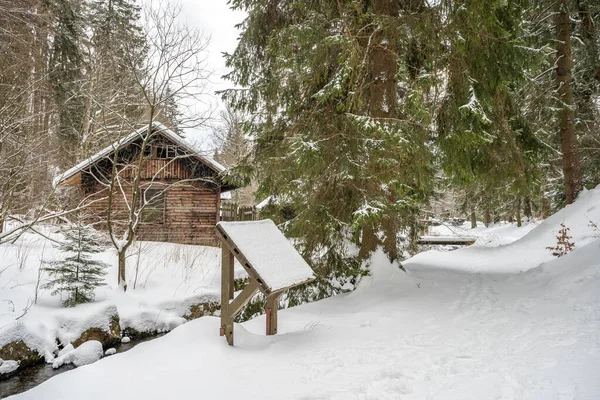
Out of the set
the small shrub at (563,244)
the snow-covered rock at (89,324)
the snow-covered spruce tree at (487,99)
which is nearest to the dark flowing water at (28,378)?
the snow-covered rock at (89,324)

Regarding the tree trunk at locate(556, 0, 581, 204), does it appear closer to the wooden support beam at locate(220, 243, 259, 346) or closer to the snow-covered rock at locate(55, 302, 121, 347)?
the wooden support beam at locate(220, 243, 259, 346)

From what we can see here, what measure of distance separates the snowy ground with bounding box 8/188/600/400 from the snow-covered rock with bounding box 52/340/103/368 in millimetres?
1842

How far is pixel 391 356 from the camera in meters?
3.95

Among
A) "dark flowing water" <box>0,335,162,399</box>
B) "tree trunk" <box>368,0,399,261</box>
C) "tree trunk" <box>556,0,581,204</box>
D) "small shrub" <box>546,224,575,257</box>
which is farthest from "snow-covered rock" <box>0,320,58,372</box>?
"tree trunk" <box>556,0,581,204</box>

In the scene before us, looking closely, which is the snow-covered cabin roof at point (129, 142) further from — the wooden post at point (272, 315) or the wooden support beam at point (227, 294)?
the wooden post at point (272, 315)

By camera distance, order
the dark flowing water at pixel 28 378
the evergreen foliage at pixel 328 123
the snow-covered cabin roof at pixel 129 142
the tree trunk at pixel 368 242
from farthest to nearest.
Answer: the snow-covered cabin roof at pixel 129 142 → the tree trunk at pixel 368 242 → the evergreen foliage at pixel 328 123 → the dark flowing water at pixel 28 378

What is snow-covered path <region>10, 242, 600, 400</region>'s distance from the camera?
3.13 m

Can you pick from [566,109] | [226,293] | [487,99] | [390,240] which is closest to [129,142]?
[390,240]

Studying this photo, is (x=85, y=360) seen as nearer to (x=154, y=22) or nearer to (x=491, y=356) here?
(x=491, y=356)

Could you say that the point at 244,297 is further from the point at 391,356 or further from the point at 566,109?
the point at 566,109

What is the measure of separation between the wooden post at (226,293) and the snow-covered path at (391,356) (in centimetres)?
13

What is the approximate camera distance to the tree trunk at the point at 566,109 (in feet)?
34.6

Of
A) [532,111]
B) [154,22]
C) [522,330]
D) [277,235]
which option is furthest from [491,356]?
[532,111]

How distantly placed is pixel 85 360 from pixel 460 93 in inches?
291
